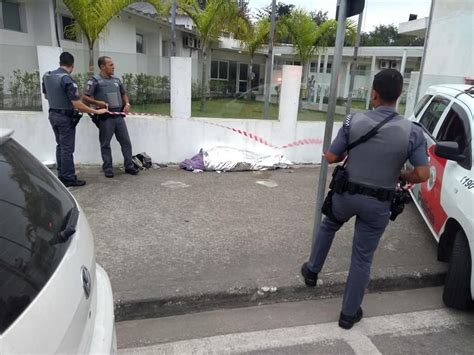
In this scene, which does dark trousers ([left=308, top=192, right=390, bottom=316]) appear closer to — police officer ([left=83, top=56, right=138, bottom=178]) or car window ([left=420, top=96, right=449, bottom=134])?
car window ([left=420, top=96, right=449, bottom=134])

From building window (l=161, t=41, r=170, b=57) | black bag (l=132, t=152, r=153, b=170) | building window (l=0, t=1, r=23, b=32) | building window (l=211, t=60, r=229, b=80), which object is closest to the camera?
black bag (l=132, t=152, r=153, b=170)

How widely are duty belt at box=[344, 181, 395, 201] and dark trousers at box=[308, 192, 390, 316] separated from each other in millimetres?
26

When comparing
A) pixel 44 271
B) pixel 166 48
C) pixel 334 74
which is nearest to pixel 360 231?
pixel 334 74

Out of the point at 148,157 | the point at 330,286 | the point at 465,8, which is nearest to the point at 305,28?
the point at 465,8

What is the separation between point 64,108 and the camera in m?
5.71

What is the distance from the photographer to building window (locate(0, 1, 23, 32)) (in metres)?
10.5

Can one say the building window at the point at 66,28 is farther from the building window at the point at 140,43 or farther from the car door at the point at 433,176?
the car door at the point at 433,176

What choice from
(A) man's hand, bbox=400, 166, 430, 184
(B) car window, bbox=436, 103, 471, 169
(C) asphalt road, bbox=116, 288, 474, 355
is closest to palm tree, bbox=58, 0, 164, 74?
(B) car window, bbox=436, 103, 471, 169

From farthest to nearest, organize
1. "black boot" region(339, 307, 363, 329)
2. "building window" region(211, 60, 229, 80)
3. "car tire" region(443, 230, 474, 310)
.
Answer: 1. "building window" region(211, 60, 229, 80)
2. "car tire" region(443, 230, 474, 310)
3. "black boot" region(339, 307, 363, 329)

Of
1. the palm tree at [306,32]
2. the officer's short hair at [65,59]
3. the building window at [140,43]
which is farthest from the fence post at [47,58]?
the building window at [140,43]

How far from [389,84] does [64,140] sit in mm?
4630

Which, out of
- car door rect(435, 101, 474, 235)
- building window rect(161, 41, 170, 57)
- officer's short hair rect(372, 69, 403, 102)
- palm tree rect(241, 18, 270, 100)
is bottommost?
car door rect(435, 101, 474, 235)

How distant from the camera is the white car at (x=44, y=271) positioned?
1.22 metres

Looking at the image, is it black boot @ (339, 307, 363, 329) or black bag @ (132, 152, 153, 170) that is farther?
black bag @ (132, 152, 153, 170)
